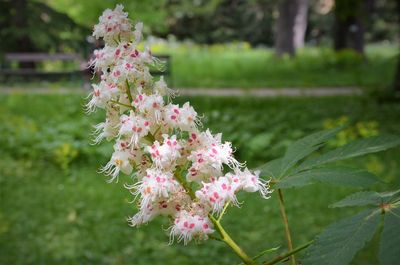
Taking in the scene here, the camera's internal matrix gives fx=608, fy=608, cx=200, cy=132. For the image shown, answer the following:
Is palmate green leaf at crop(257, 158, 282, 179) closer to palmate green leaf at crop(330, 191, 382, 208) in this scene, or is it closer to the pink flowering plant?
the pink flowering plant

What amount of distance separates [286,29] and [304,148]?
70.0 feet

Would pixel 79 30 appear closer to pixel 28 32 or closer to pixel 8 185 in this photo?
pixel 28 32

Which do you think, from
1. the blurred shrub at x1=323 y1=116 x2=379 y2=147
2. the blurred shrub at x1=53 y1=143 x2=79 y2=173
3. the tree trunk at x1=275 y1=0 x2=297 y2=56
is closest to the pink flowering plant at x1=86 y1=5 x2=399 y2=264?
Result: the blurred shrub at x1=53 y1=143 x2=79 y2=173

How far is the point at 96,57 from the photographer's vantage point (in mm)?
1153

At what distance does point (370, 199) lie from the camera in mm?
1047

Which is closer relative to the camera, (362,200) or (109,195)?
(362,200)

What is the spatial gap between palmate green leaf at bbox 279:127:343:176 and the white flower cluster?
0.53 feet

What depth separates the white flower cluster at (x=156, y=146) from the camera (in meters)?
1.05

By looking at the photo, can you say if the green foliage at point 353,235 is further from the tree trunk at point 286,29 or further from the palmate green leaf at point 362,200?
the tree trunk at point 286,29

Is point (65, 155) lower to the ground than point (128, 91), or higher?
lower

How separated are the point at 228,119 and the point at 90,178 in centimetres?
259

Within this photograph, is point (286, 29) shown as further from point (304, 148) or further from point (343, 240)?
point (343, 240)

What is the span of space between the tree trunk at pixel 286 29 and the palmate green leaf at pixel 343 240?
69.5 feet

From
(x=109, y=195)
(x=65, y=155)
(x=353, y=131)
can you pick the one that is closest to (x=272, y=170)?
(x=109, y=195)
